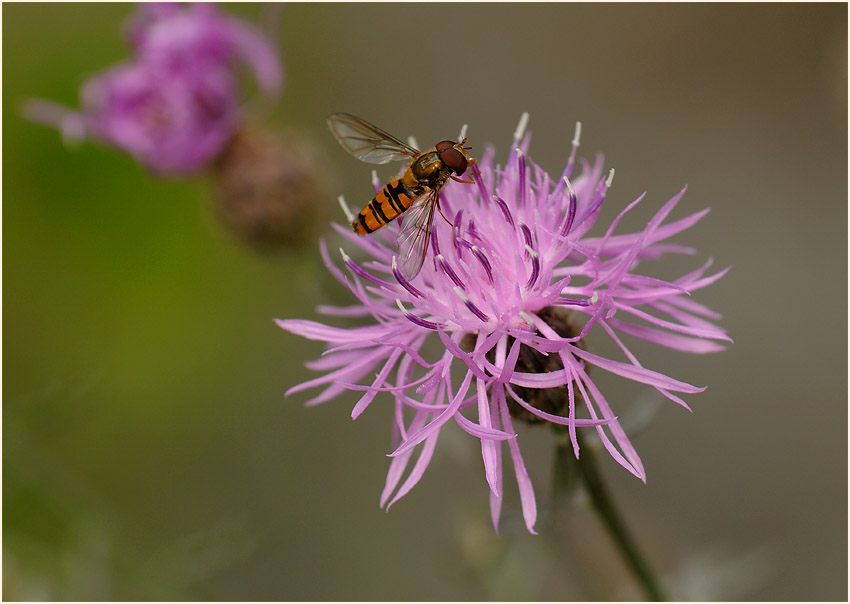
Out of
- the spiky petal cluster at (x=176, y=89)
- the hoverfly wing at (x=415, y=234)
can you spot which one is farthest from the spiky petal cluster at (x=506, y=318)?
the spiky petal cluster at (x=176, y=89)

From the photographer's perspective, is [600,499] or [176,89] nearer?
[600,499]

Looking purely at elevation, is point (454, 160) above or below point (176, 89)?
below

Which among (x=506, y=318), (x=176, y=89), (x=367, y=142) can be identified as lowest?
(x=506, y=318)

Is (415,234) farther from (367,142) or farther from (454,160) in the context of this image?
(367,142)

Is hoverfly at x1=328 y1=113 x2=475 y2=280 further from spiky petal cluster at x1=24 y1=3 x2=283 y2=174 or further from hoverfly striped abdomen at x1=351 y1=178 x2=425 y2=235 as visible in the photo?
spiky petal cluster at x1=24 y1=3 x2=283 y2=174

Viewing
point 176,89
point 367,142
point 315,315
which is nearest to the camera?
point 367,142

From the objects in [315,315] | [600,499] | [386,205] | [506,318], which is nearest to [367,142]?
[386,205]
